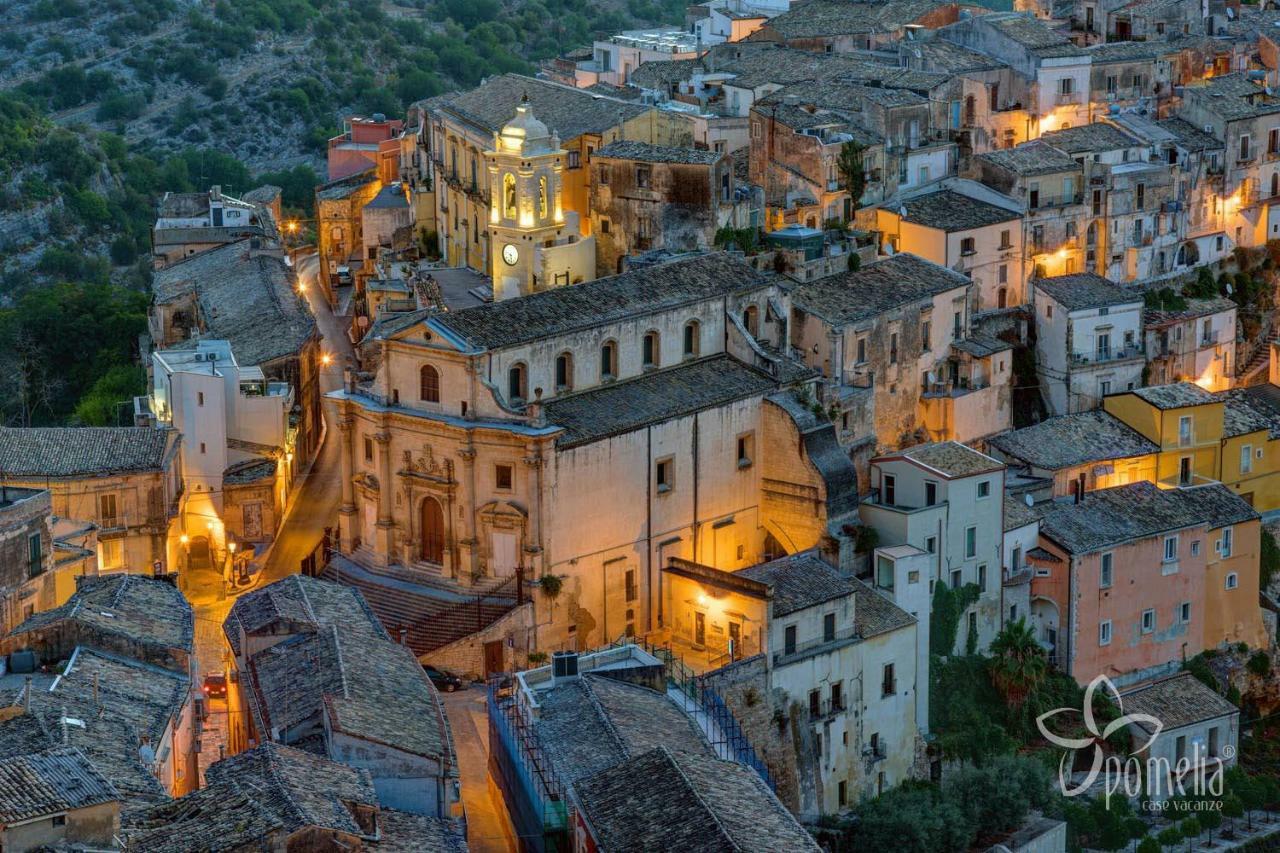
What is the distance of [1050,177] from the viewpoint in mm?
85312

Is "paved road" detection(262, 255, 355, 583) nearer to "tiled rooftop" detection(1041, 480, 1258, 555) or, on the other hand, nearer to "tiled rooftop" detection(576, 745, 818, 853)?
"tiled rooftop" detection(1041, 480, 1258, 555)

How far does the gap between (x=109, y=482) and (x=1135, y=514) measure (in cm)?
2779

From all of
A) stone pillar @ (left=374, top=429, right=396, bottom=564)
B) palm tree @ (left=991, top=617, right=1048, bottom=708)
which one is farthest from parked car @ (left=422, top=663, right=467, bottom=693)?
palm tree @ (left=991, top=617, right=1048, bottom=708)

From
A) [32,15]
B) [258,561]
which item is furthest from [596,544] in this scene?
[32,15]

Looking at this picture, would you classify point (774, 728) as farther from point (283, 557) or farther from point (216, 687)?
point (283, 557)

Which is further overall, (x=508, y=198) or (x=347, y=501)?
(x=508, y=198)

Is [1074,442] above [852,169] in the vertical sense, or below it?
below

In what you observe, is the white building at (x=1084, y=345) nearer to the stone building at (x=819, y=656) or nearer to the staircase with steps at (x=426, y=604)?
the stone building at (x=819, y=656)

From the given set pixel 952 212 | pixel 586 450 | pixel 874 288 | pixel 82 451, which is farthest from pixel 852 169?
pixel 82 451

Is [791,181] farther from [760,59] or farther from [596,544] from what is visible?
[596,544]

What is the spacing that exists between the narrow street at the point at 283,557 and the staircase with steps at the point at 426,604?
3.58 meters

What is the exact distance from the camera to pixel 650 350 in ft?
234

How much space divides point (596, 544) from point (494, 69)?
74.6m

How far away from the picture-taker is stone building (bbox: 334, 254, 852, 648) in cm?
6706
